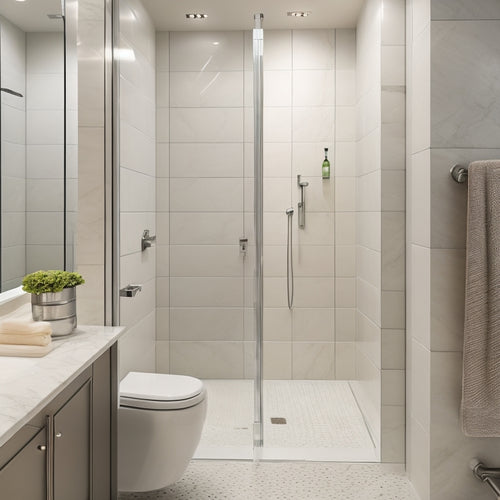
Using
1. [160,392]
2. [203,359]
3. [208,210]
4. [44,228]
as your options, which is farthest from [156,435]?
[208,210]

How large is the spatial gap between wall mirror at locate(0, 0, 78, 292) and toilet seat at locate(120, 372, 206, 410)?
609 millimetres

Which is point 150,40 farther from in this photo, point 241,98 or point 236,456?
point 236,456

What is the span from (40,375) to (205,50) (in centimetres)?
173

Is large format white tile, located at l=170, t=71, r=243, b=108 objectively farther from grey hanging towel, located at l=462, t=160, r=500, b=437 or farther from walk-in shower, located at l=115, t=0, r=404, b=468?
grey hanging towel, located at l=462, t=160, r=500, b=437

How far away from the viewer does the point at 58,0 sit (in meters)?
2.09

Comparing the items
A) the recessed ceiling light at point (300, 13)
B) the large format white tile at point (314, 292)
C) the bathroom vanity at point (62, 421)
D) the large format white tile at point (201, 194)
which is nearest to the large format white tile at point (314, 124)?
the recessed ceiling light at point (300, 13)

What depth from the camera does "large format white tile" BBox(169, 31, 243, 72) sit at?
251 centimetres

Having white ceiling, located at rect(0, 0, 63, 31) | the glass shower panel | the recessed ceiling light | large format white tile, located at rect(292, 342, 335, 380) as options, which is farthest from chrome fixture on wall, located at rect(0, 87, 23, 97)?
large format white tile, located at rect(292, 342, 335, 380)

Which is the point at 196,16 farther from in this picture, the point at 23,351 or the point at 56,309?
the point at 23,351

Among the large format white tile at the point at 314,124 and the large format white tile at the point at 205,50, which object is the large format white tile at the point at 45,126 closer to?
the large format white tile at the point at 205,50

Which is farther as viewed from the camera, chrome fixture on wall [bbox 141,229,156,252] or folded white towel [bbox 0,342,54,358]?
chrome fixture on wall [bbox 141,229,156,252]

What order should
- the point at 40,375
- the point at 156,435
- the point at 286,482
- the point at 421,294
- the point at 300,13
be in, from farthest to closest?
1. the point at 300,13
2. the point at 286,482
3. the point at 421,294
4. the point at 156,435
5. the point at 40,375

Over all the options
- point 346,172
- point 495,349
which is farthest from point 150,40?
point 495,349

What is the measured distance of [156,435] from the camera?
2145 mm
